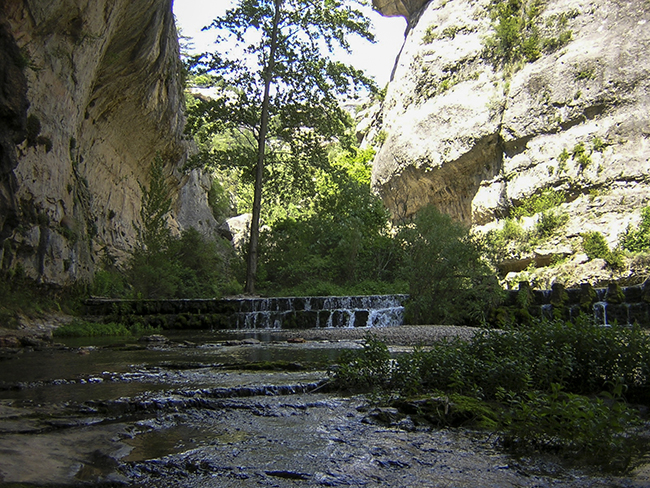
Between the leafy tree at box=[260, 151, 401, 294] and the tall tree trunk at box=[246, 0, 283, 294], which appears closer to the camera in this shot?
the tall tree trunk at box=[246, 0, 283, 294]

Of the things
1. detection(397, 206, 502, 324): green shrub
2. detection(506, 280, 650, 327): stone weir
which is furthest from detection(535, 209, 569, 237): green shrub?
detection(397, 206, 502, 324): green shrub

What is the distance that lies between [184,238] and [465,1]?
1072 inches

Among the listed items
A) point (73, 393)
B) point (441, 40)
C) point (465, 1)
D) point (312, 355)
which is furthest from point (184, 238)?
point (465, 1)

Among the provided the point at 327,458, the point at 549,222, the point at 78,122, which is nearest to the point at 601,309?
the point at 549,222

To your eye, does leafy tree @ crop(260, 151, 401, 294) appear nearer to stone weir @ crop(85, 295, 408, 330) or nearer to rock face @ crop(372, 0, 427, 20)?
stone weir @ crop(85, 295, 408, 330)

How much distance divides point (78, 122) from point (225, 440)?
55.0ft

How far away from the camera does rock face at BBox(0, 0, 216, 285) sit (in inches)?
445

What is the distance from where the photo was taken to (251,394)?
5.19 metres

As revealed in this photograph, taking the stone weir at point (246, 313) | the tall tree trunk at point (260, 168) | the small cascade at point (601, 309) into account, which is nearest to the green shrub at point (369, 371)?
the stone weir at point (246, 313)

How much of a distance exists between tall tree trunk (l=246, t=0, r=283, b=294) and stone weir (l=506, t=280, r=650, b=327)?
914 centimetres

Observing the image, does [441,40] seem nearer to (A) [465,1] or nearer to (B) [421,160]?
(A) [465,1]

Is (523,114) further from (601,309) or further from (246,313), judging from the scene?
(246,313)

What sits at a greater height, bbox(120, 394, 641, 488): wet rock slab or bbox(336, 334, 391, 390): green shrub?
bbox(336, 334, 391, 390): green shrub

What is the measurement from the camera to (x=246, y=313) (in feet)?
52.9
